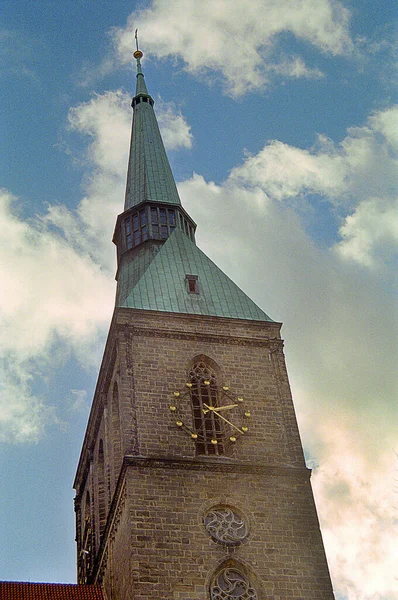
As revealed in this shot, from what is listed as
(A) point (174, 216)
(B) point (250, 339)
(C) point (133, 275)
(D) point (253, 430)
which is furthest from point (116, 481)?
(A) point (174, 216)

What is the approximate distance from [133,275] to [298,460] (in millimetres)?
12853

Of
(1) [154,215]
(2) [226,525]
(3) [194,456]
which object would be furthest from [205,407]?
(1) [154,215]

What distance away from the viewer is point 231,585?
2914cm

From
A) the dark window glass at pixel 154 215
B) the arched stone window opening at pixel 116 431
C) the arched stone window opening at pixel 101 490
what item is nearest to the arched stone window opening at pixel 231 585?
the arched stone window opening at pixel 116 431

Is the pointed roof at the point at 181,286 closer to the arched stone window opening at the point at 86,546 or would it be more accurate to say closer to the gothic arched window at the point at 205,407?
the gothic arched window at the point at 205,407

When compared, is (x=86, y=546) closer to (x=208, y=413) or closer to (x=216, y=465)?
(x=208, y=413)

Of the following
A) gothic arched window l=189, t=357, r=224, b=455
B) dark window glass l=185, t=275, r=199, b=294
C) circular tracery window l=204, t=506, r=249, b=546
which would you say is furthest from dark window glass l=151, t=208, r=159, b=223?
circular tracery window l=204, t=506, r=249, b=546

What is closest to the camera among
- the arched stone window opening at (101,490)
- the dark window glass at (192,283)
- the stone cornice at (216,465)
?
the stone cornice at (216,465)

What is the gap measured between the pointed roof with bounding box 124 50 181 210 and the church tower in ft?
18.0

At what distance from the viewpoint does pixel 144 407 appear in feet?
108

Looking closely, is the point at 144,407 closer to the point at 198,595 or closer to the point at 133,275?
the point at 198,595

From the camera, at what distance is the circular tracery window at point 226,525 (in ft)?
98.6

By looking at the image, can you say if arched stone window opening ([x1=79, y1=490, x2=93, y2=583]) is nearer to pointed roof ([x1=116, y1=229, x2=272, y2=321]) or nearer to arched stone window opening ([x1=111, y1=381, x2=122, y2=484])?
arched stone window opening ([x1=111, y1=381, x2=122, y2=484])

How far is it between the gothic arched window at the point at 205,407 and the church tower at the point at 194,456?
0.05m
